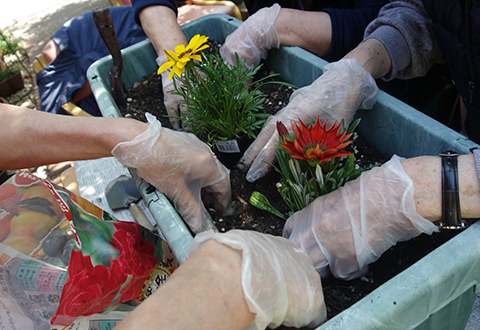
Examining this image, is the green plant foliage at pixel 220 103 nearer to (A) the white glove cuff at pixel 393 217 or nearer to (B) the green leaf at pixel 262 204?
(B) the green leaf at pixel 262 204

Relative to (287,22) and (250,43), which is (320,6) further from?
(250,43)

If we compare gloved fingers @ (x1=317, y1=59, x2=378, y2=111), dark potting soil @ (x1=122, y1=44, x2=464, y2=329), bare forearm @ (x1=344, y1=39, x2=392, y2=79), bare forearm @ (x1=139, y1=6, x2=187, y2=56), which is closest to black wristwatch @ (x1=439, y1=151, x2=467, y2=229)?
dark potting soil @ (x1=122, y1=44, x2=464, y2=329)

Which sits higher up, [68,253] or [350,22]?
[350,22]

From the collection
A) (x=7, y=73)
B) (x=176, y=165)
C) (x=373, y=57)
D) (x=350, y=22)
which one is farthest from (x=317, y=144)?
(x=7, y=73)

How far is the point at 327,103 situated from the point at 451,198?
0.48m

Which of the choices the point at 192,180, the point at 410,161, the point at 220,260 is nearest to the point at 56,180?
the point at 192,180

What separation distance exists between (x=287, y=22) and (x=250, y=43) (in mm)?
166

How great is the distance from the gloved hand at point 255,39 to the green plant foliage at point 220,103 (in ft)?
0.74

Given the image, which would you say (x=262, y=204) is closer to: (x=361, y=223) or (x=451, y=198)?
(x=361, y=223)

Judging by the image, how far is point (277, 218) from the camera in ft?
3.29

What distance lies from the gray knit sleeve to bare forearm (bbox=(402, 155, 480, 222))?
56 cm

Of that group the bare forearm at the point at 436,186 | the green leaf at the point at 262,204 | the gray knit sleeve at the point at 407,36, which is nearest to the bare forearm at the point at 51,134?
the green leaf at the point at 262,204

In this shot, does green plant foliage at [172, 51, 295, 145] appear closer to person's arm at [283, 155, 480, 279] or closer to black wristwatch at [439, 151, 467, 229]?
person's arm at [283, 155, 480, 279]

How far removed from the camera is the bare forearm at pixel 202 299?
501 mm
